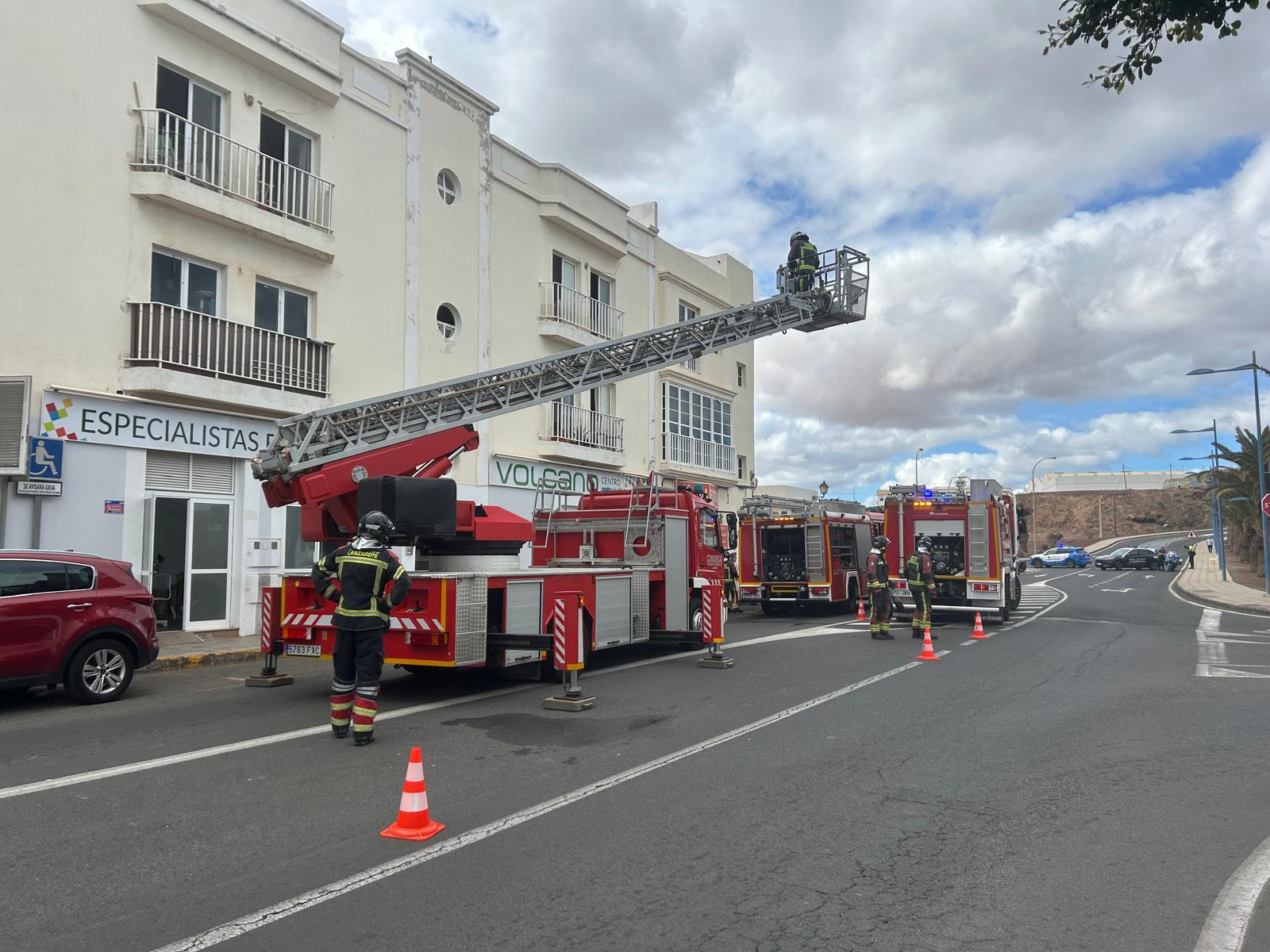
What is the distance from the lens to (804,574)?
21.3 meters

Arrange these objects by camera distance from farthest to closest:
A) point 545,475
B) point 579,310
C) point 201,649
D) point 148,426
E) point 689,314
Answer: point 689,314 < point 579,310 < point 545,475 < point 148,426 < point 201,649

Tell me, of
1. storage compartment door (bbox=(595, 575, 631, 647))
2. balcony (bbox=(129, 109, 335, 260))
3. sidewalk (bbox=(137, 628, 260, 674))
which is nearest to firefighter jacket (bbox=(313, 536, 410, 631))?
storage compartment door (bbox=(595, 575, 631, 647))

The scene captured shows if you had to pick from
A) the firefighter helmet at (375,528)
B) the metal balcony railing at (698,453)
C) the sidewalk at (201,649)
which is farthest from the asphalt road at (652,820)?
the metal balcony railing at (698,453)

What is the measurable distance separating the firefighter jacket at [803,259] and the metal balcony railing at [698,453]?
41.9 feet

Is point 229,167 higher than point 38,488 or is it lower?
higher

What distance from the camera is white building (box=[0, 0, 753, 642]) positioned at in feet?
44.0

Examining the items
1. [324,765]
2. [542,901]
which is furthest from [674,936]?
[324,765]

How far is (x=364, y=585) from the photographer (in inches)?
299

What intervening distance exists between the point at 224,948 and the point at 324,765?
3.09 meters

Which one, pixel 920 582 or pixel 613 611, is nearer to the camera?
pixel 613 611

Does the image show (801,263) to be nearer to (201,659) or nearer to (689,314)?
(201,659)

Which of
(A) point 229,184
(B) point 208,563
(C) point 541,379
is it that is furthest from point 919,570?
(A) point 229,184

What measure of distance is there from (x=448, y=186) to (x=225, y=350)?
24.9ft

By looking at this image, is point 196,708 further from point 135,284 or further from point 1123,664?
point 1123,664
